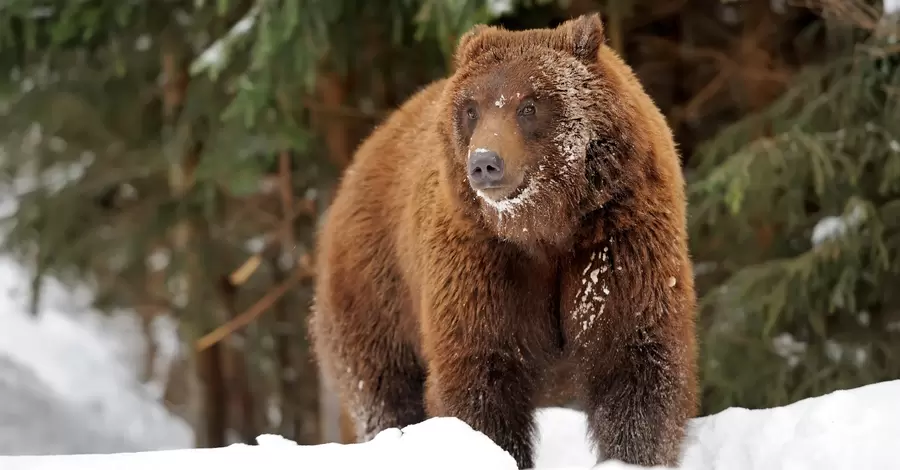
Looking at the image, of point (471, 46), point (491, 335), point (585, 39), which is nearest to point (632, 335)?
point (491, 335)

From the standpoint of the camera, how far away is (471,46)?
4285mm

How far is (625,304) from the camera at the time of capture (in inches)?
162

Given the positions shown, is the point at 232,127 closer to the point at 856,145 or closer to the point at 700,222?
the point at 700,222

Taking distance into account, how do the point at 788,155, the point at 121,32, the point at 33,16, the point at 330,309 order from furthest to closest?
the point at 121,32 < the point at 33,16 < the point at 788,155 < the point at 330,309

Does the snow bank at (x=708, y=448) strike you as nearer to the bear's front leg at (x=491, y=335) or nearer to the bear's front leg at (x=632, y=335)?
the bear's front leg at (x=632, y=335)

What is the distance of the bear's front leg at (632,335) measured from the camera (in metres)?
4.12

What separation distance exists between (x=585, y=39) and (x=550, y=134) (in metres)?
0.44

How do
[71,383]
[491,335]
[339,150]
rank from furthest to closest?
[71,383], [339,150], [491,335]

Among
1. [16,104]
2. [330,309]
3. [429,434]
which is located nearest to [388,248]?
[330,309]

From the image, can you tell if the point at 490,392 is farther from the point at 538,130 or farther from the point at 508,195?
the point at 538,130

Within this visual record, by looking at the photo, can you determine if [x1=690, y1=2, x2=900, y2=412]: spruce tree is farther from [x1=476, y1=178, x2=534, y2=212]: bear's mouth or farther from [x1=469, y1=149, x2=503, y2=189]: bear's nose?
[x1=469, y1=149, x2=503, y2=189]: bear's nose

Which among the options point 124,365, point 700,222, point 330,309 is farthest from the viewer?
point 124,365

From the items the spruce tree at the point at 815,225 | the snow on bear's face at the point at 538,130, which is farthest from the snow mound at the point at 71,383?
the snow on bear's face at the point at 538,130

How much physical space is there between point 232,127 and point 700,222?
3706 mm
